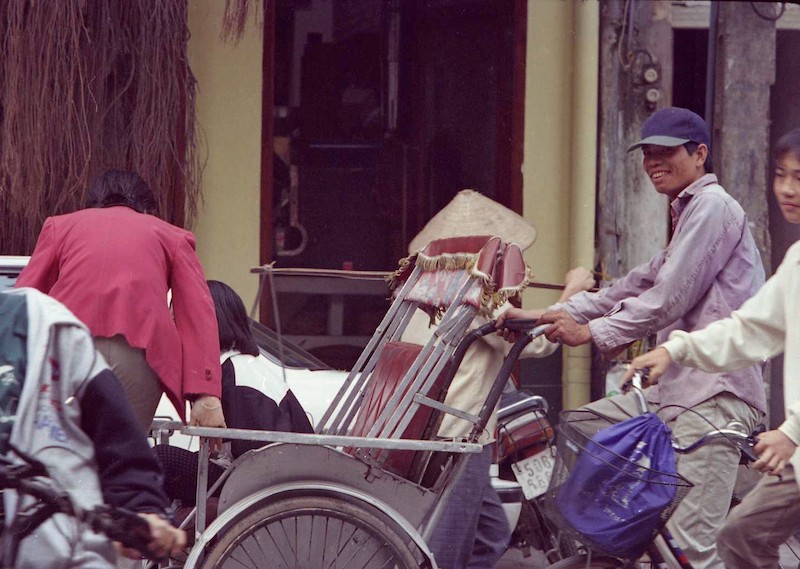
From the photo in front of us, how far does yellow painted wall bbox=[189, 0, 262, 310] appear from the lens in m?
8.77

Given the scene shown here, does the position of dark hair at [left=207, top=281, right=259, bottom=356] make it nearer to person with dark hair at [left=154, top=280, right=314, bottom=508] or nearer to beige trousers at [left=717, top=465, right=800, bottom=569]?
person with dark hair at [left=154, top=280, right=314, bottom=508]

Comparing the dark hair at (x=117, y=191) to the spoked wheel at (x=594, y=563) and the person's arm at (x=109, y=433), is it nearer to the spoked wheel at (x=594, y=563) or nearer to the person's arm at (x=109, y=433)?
the spoked wheel at (x=594, y=563)

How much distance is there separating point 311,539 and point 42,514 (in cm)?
207


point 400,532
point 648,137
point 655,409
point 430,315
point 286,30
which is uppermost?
point 286,30

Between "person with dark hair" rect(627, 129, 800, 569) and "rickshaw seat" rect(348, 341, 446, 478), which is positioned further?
"rickshaw seat" rect(348, 341, 446, 478)

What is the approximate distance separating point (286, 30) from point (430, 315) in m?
4.83

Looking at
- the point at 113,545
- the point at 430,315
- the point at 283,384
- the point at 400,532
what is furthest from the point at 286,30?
the point at 113,545

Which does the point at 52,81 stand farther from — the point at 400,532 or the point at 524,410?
the point at 400,532

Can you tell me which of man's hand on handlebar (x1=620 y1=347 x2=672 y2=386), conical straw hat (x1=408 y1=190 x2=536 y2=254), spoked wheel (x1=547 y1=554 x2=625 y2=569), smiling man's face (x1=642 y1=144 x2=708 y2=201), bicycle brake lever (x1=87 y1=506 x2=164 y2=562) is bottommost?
spoked wheel (x1=547 y1=554 x2=625 y2=569)

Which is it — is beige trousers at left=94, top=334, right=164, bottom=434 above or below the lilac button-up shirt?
below

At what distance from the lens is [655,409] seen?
4562 mm

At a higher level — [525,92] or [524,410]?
[525,92]

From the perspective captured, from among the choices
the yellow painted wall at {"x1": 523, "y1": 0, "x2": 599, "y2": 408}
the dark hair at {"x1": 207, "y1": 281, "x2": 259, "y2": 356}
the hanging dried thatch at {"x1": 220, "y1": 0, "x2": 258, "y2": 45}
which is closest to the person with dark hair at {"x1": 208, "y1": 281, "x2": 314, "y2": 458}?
the dark hair at {"x1": 207, "y1": 281, "x2": 259, "y2": 356}

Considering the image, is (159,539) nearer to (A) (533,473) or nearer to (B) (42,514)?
(B) (42,514)
